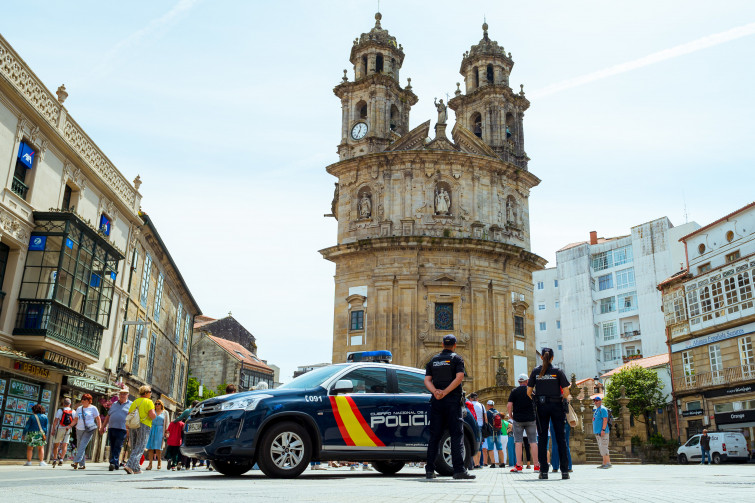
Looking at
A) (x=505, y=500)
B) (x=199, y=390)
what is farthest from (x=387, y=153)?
(x=505, y=500)

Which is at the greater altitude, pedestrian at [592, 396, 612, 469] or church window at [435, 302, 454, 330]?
church window at [435, 302, 454, 330]

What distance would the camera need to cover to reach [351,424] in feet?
30.6

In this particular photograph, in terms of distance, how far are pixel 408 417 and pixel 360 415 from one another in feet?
2.65

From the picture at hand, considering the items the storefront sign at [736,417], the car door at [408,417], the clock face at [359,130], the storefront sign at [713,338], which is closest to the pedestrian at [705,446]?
the storefront sign at [736,417]

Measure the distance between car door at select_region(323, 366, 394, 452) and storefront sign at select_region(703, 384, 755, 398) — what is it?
2910 centimetres

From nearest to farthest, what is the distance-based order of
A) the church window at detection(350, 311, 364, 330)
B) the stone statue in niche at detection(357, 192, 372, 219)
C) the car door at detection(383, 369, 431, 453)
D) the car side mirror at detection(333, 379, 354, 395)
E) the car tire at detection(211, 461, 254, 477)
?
the car side mirror at detection(333, 379, 354, 395)
the car tire at detection(211, 461, 254, 477)
the car door at detection(383, 369, 431, 453)
the church window at detection(350, 311, 364, 330)
the stone statue in niche at detection(357, 192, 372, 219)

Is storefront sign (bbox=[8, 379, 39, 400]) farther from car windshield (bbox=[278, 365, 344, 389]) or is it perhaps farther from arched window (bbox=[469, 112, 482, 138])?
arched window (bbox=[469, 112, 482, 138])

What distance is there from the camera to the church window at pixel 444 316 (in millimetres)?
33969

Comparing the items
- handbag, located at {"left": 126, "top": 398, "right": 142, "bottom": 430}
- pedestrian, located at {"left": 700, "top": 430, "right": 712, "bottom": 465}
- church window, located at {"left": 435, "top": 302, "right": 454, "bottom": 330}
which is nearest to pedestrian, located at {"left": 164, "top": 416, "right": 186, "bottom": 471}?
handbag, located at {"left": 126, "top": 398, "right": 142, "bottom": 430}

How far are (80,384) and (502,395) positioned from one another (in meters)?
18.7

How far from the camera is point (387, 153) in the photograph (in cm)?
3647

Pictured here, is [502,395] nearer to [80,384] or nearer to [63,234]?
[80,384]

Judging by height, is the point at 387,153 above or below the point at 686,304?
above

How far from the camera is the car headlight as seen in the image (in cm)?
859
